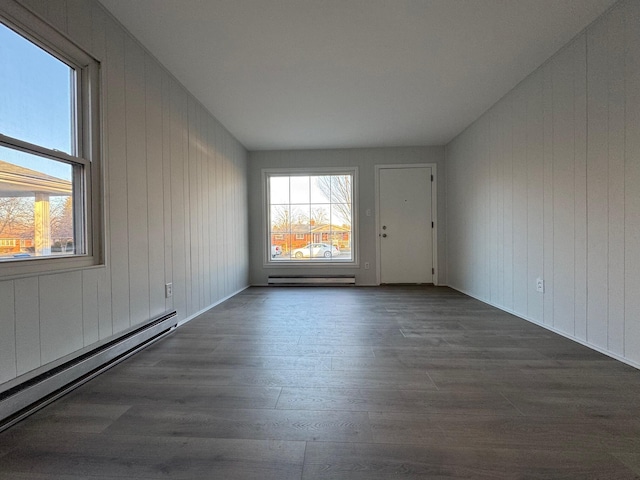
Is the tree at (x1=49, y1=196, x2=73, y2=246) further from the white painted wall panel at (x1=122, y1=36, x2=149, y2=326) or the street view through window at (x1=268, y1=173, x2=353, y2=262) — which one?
the street view through window at (x1=268, y1=173, x2=353, y2=262)

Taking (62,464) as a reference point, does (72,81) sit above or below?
above

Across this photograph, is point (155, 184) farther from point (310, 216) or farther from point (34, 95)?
point (310, 216)

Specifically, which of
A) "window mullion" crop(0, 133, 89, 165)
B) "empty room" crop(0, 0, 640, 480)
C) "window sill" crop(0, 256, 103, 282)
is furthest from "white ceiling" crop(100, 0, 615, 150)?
"window sill" crop(0, 256, 103, 282)

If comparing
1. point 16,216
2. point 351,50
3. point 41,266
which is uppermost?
point 351,50

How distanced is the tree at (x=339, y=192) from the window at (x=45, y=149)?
338cm

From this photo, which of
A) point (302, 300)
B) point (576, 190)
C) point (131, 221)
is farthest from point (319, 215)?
point (576, 190)

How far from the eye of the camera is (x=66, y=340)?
1.51 meters

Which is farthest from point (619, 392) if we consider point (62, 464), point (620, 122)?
point (62, 464)

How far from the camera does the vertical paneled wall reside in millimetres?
1384

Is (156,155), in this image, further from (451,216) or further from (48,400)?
(451,216)

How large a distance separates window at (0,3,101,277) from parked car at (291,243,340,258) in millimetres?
3253

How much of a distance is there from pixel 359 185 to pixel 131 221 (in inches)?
136

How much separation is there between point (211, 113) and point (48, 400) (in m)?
2.97

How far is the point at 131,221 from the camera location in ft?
6.56
